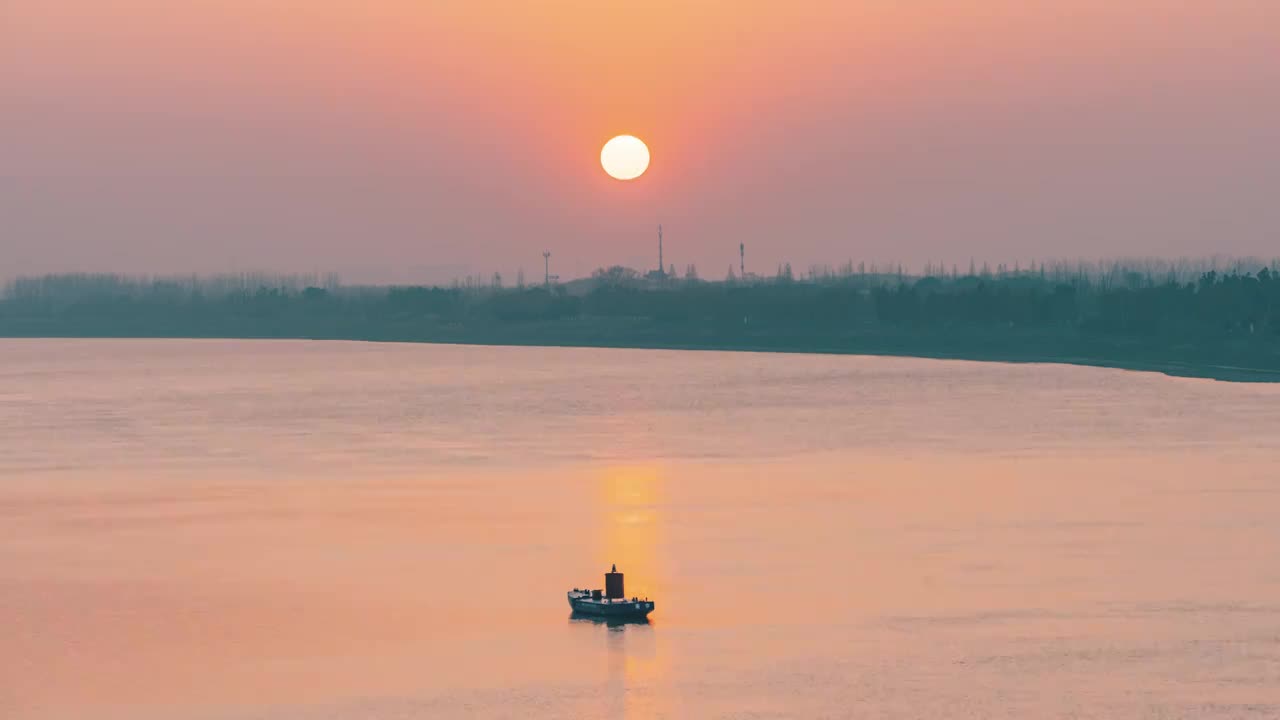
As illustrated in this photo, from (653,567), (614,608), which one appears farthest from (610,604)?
(653,567)

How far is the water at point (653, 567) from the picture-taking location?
31688mm

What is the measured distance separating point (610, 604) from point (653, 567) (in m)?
6.53

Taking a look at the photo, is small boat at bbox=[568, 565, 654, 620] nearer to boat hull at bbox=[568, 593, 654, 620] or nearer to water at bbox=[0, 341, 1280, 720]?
boat hull at bbox=[568, 593, 654, 620]

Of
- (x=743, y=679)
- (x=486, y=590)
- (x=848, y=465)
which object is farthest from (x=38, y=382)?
(x=743, y=679)

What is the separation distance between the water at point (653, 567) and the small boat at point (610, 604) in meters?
0.62

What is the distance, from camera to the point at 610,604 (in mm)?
37406

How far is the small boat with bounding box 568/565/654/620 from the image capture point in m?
37.5

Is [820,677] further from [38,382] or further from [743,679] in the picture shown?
[38,382]

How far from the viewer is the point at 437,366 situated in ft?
564

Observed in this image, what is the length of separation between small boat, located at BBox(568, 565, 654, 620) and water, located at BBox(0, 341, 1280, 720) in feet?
2.02

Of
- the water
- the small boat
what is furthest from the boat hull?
the water

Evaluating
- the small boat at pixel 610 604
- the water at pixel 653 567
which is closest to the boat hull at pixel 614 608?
the small boat at pixel 610 604

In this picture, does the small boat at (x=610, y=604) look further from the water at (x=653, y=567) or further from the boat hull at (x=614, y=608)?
the water at (x=653, y=567)

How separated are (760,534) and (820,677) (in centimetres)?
1646
